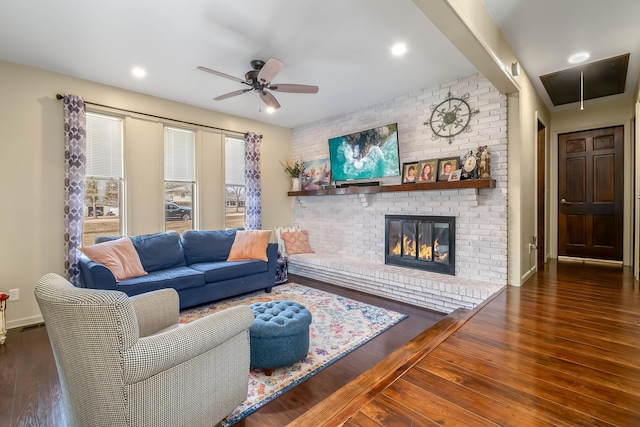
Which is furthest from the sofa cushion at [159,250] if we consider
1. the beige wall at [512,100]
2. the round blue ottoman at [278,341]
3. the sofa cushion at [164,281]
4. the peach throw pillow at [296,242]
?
the beige wall at [512,100]

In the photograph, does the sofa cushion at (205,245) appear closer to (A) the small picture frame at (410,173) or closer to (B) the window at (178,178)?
(B) the window at (178,178)

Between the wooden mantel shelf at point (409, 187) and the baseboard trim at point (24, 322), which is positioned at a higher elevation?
the wooden mantel shelf at point (409, 187)

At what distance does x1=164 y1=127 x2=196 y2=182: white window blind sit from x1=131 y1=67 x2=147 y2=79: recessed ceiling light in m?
0.94

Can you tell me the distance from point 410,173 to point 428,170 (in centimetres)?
26

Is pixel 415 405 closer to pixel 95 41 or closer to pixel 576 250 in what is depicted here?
pixel 95 41

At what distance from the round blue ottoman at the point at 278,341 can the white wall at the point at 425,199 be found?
225 centimetres

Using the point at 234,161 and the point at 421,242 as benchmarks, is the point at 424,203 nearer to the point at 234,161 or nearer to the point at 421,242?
the point at 421,242

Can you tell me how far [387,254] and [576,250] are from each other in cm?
317

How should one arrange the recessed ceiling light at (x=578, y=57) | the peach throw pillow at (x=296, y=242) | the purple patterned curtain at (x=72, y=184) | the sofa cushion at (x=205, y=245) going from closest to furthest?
the recessed ceiling light at (x=578, y=57)
the purple patterned curtain at (x=72, y=184)
the sofa cushion at (x=205, y=245)
the peach throw pillow at (x=296, y=242)

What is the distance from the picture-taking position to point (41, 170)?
3.30m

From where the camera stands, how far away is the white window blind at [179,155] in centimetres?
433

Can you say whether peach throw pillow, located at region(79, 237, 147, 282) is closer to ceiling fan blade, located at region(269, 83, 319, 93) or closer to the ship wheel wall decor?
ceiling fan blade, located at region(269, 83, 319, 93)

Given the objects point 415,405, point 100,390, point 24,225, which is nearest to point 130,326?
point 100,390

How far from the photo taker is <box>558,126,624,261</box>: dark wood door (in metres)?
4.35
